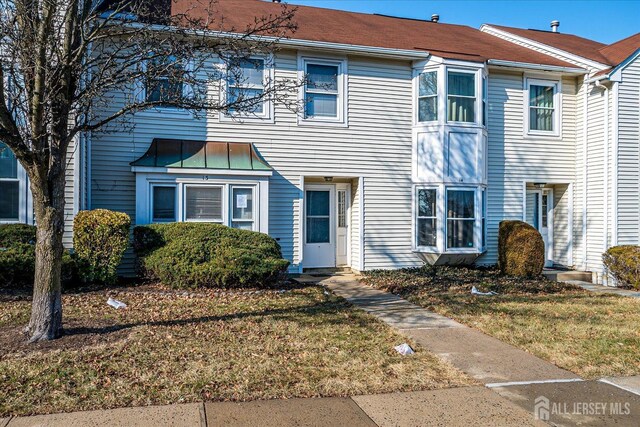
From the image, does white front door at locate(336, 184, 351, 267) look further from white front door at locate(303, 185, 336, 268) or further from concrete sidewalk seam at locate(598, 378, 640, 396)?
concrete sidewalk seam at locate(598, 378, 640, 396)

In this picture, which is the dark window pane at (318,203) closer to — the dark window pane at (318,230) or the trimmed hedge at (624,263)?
the dark window pane at (318,230)

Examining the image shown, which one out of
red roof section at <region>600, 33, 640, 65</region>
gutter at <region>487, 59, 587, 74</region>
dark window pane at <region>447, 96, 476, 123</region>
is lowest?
dark window pane at <region>447, 96, 476, 123</region>

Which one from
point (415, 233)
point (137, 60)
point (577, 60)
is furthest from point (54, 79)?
point (577, 60)

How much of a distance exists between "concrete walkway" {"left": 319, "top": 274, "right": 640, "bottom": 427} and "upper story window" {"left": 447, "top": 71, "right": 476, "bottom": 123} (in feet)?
20.5

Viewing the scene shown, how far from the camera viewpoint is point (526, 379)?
5.04 m

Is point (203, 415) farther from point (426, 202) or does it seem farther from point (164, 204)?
point (426, 202)

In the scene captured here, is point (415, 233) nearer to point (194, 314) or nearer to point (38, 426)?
point (194, 314)

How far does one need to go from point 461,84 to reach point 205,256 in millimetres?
7606

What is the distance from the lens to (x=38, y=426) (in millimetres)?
3715

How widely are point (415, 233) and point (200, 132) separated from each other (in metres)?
5.86

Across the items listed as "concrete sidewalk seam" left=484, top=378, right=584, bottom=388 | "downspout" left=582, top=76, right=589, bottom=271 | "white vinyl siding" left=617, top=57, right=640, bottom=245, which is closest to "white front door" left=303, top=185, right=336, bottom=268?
"downspout" left=582, top=76, right=589, bottom=271

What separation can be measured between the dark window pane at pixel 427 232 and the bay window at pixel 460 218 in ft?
1.20

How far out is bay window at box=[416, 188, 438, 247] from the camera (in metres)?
12.3

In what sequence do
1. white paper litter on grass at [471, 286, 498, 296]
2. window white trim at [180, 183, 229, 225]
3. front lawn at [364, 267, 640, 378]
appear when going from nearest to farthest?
front lawn at [364, 267, 640, 378] < white paper litter on grass at [471, 286, 498, 296] < window white trim at [180, 183, 229, 225]
